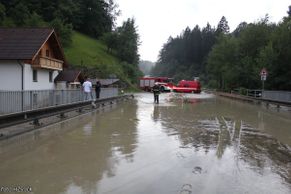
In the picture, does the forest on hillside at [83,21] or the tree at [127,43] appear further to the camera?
the tree at [127,43]

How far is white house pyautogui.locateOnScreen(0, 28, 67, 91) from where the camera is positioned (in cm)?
3759

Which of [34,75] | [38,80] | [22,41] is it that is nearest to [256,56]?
[38,80]

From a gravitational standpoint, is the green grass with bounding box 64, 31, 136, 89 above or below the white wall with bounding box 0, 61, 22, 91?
above

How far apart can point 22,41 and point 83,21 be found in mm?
89800

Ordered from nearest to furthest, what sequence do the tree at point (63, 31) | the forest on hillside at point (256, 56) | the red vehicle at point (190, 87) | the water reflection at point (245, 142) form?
the water reflection at point (245, 142) → the forest on hillside at point (256, 56) → the red vehicle at point (190, 87) → the tree at point (63, 31)

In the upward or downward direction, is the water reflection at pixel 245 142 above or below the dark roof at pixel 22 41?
below

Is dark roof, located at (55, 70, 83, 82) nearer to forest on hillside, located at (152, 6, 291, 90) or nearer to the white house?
the white house

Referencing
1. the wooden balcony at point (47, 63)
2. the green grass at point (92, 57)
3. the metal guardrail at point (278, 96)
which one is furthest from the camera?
the green grass at point (92, 57)

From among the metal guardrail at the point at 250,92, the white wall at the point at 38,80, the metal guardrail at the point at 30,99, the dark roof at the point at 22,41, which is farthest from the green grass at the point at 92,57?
the metal guardrail at the point at 30,99

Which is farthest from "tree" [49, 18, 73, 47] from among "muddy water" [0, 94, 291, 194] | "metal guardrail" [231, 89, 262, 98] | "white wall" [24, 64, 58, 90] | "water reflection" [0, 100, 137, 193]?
"water reflection" [0, 100, 137, 193]

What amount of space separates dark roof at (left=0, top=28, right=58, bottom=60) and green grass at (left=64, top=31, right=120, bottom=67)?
42792mm

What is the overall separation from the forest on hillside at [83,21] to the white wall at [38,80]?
31.1 meters

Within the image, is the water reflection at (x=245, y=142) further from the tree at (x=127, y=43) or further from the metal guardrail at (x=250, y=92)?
the tree at (x=127, y=43)

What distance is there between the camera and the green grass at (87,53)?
293 ft
